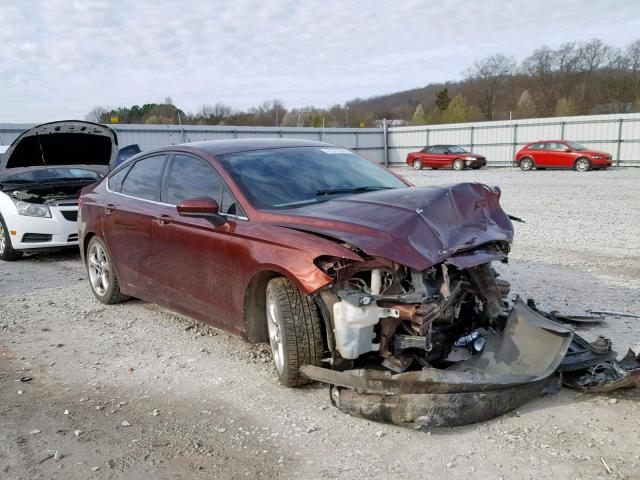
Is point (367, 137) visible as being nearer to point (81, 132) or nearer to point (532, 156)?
point (532, 156)

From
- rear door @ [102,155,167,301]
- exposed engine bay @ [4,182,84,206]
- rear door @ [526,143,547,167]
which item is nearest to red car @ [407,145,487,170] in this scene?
rear door @ [526,143,547,167]

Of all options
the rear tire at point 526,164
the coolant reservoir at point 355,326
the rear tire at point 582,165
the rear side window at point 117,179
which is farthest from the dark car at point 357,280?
the rear tire at point 526,164

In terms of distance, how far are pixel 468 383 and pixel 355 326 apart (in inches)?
28.1

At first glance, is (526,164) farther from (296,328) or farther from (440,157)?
(296,328)

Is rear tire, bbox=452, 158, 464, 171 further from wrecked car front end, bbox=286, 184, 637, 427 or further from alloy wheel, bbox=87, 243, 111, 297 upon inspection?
wrecked car front end, bbox=286, 184, 637, 427

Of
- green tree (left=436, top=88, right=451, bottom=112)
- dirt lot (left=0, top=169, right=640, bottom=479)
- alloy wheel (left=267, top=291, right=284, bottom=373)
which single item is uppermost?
green tree (left=436, top=88, right=451, bottom=112)

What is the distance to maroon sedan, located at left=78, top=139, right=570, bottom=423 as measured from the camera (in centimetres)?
328

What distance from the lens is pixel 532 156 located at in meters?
26.7

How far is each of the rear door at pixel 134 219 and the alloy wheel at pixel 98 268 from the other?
0.35 m

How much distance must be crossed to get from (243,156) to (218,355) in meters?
1.67

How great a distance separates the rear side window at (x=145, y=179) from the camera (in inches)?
201

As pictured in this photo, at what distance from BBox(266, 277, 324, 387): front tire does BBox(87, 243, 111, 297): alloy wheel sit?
2.99 meters

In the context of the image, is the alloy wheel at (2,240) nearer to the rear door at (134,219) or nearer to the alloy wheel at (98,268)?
the alloy wheel at (98,268)

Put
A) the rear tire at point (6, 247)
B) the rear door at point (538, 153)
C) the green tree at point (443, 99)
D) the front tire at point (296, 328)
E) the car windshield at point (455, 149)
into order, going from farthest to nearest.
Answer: the green tree at point (443, 99)
the car windshield at point (455, 149)
the rear door at point (538, 153)
the rear tire at point (6, 247)
the front tire at point (296, 328)
